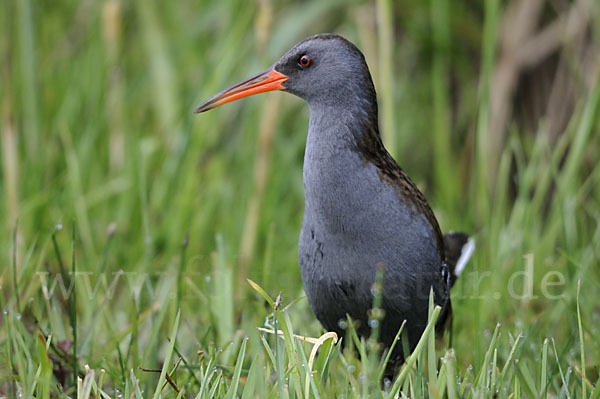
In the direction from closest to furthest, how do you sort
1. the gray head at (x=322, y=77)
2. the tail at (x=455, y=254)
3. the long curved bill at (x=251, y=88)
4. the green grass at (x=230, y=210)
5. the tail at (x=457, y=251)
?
the green grass at (x=230, y=210) → the gray head at (x=322, y=77) → the long curved bill at (x=251, y=88) → the tail at (x=455, y=254) → the tail at (x=457, y=251)

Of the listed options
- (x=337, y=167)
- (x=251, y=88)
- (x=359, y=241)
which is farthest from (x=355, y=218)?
(x=251, y=88)

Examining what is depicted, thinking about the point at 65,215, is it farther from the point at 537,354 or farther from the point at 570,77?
the point at 570,77

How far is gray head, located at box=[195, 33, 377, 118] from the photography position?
260 centimetres

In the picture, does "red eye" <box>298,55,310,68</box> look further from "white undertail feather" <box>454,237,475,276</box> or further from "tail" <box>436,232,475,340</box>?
"white undertail feather" <box>454,237,475,276</box>

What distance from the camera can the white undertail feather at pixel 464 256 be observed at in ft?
9.86

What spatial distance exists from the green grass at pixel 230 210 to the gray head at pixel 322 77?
0.57 meters

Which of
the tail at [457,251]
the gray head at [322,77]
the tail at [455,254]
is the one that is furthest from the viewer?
the tail at [457,251]

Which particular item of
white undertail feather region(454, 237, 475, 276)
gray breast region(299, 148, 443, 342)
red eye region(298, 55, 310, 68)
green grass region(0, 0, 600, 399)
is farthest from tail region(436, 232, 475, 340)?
red eye region(298, 55, 310, 68)

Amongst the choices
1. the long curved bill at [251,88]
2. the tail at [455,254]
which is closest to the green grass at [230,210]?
the tail at [455,254]

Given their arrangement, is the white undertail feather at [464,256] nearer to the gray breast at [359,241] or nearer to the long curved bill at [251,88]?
the gray breast at [359,241]

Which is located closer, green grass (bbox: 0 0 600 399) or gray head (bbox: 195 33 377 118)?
green grass (bbox: 0 0 600 399)

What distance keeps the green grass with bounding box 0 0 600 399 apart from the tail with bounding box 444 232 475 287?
132 millimetres

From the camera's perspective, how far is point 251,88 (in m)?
2.74

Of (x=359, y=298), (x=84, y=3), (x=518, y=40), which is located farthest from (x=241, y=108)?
(x=359, y=298)
